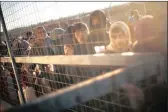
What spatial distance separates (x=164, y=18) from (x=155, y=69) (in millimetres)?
351

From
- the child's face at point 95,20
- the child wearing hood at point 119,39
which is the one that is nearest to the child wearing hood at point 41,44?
the child's face at point 95,20

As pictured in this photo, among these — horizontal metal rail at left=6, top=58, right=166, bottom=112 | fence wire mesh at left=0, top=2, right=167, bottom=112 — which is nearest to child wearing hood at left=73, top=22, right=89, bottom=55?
fence wire mesh at left=0, top=2, right=167, bottom=112

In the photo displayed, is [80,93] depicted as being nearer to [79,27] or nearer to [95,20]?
[79,27]

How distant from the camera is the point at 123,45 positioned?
91.4 inches

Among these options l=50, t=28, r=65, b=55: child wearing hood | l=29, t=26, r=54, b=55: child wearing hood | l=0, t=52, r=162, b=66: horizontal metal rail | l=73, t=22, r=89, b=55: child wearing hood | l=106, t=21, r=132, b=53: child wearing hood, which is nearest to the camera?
l=0, t=52, r=162, b=66: horizontal metal rail

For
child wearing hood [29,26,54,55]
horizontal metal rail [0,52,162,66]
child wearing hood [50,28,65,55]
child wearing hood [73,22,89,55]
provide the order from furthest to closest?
child wearing hood [29,26,54,55] → child wearing hood [50,28,65,55] → child wearing hood [73,22,89,55] → horizontal metal rail [0,52,162,66]

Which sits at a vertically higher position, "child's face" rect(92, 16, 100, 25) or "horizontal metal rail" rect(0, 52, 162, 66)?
"child's face" rect(92, 16, 100, 25)

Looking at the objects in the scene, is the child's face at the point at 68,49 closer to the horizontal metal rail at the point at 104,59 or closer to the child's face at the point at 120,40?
the horizontal metal rail at the point at 104,59

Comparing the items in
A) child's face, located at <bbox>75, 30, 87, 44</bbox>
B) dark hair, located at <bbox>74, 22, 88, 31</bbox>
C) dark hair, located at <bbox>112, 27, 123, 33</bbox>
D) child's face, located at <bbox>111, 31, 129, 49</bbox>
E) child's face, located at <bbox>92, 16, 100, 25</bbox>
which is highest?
child's face, located at <bbox>92, 16, 100, 25</bbox>

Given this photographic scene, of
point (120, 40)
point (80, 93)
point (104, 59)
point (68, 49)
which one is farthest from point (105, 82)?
point (68, 49)

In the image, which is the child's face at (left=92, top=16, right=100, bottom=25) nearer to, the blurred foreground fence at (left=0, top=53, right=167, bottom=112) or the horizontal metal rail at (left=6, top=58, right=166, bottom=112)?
the blurred foreground fence at (left=0, top=53, right=167, bottom=112)

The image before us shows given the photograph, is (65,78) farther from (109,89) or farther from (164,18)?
(109,89)

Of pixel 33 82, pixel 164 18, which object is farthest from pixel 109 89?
pixel 33 82

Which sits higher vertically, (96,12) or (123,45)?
(96,12)
